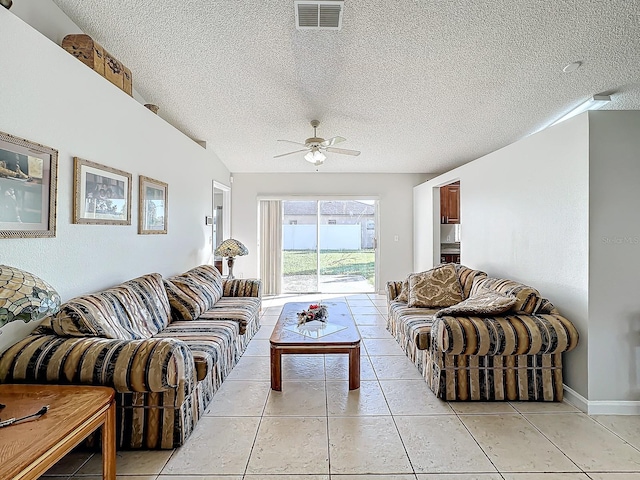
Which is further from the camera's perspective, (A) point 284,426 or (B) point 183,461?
(A) point 284,426

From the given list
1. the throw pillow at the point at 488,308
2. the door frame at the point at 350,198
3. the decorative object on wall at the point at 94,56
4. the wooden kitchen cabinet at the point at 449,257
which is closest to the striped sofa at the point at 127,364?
the decorative object on wall at the point at 94,56

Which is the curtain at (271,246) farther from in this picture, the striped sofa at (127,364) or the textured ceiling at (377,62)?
the striped sofa at (127,364)

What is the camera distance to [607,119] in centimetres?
254

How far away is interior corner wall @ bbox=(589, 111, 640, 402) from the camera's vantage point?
100 inches

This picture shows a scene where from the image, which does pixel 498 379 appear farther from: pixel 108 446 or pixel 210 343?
pixel 108 446

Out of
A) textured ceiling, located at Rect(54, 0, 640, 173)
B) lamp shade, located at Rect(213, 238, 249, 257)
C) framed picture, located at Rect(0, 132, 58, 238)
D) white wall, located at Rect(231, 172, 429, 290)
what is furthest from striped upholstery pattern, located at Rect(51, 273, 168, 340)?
white wall, located at Rect(231, 172, 429, 290)

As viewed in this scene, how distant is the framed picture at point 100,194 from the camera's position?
2.57m

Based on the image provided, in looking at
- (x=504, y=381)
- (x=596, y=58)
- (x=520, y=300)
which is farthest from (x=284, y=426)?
(x=596, y=58)

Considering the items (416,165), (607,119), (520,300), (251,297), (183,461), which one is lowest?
(183,461)

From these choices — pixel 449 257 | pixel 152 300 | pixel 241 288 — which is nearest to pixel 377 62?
pixel 152 300

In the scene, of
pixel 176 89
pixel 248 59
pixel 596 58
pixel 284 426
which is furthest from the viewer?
pixel 176 89

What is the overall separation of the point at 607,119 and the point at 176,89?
3894 millimetres

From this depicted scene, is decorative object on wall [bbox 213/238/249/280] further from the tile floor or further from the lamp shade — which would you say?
the tile floor

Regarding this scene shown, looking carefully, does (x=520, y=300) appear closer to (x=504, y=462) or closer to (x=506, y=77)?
(x=504, y=462)
